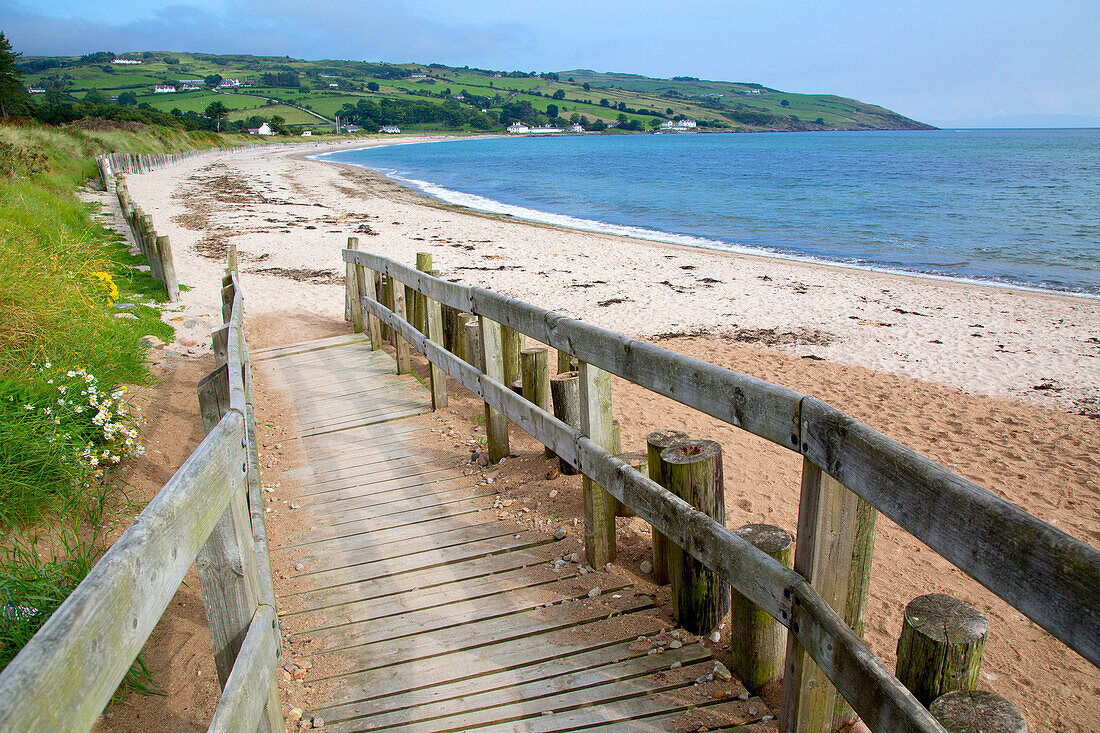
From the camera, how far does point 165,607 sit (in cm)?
158

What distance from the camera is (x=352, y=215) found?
2427 centimetres

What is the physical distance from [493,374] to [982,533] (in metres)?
3.75

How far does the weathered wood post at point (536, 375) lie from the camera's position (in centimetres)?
507

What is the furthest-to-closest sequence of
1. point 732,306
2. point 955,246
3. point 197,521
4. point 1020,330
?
point 955,246 → point 732,306 → point 1020,330 → point 197,521

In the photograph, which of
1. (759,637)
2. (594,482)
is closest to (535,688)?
(759,637)

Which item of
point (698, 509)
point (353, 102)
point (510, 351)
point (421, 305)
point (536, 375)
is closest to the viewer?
point (698, 509)

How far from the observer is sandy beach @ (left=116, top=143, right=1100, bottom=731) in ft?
14.4

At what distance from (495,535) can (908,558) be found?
2.77m

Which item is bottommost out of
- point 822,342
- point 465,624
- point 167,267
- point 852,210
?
point 822,342

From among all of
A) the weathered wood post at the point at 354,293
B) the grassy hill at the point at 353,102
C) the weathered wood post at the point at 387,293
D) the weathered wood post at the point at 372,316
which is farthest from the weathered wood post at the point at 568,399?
the grassy hill at the point at 353,102

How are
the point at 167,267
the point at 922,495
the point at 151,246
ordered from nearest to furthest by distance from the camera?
the point at 922,495, the point at 167,267, the point at 151,246

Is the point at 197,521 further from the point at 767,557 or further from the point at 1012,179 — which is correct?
the point at 1012,179

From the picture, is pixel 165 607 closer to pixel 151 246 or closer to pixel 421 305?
pixel 421 305

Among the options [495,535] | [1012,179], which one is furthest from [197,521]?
[1012,179]
